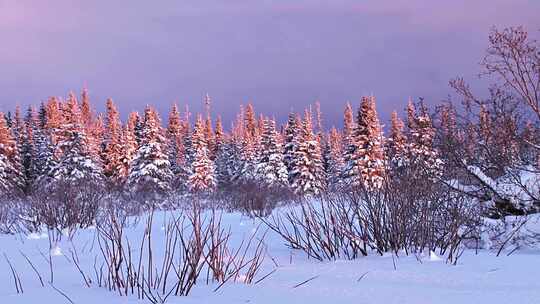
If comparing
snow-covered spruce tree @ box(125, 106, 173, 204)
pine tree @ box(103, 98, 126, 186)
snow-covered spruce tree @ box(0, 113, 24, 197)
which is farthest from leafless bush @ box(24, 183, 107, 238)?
pine tree @ box(103, 98, 126, 186)

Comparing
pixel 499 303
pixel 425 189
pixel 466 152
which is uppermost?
pixel 466 152

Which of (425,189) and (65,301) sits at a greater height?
(425,189)

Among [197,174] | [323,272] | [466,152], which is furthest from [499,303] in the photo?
[197,174]

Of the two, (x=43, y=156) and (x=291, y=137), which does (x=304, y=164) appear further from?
(x=43, y=156)

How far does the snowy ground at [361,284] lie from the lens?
8.45 ft

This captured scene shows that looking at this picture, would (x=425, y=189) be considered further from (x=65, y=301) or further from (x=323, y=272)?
(x=65, y=301)

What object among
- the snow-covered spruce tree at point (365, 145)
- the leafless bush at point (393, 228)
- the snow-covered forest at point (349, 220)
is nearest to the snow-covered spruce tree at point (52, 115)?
the snow-covered spruce tree at point (365, 145)

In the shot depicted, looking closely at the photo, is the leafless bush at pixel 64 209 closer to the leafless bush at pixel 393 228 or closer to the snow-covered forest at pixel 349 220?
the snow-covered forest at pixel 349 220

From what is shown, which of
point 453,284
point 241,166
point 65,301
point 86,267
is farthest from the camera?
point 241,166

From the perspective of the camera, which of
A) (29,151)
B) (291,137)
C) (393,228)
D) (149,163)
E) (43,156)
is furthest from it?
(29,151)

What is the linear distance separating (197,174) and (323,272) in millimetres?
33954

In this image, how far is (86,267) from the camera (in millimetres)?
3971

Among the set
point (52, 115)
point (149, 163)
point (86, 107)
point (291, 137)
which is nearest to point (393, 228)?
point (149, 163)

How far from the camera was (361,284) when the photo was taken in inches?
116
